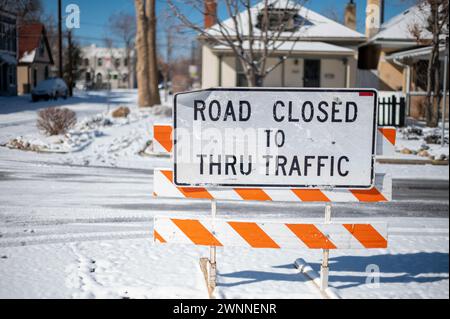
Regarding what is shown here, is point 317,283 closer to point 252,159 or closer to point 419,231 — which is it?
point 252,159

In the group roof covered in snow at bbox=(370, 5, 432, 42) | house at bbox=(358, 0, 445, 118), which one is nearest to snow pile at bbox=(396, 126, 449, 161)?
roof covered in snow at bbox=(370, 5, 432, 42)

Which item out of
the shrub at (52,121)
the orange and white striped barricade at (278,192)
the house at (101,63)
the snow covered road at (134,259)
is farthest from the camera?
the house at (101,63)

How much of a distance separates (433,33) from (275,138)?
9.77 m

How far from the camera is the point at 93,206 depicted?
7656 mm

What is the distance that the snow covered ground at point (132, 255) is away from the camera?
4.53 m

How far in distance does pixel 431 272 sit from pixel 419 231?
1.75 meters

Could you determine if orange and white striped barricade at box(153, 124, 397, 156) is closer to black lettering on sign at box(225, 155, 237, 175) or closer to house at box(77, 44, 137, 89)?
black lettering on sign at box(225, 155, 237, 175)

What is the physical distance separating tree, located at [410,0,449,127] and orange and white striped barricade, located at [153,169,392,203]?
11.5 ft

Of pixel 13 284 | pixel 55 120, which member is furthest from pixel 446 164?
pixel 13 284

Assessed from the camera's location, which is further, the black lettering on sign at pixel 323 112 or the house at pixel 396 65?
the house at pixel 396 65

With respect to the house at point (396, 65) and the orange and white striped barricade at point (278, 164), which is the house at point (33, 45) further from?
the house at point (396, 65)

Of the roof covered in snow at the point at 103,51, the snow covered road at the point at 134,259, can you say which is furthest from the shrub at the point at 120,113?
the snow covered road at the point at 134,259

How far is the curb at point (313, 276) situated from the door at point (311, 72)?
86.9 ft

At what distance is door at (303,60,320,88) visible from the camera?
31000 millimetres
